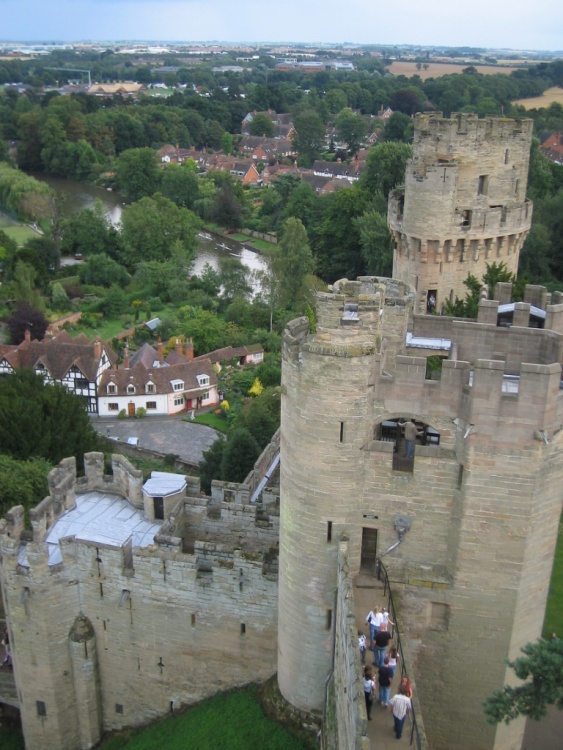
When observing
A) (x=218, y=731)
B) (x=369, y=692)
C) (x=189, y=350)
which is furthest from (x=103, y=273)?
(x=369, y=692)

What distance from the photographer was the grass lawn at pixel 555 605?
71.6ft

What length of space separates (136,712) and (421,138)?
22490mm

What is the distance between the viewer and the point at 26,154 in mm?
129625

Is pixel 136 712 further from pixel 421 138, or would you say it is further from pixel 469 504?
pixel 421 138

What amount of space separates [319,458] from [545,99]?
173317mm

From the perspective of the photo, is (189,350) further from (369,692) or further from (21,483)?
(369,692)

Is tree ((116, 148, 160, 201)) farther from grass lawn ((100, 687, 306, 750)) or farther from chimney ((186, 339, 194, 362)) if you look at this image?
grass lawn ((100, 687, 306, 750))

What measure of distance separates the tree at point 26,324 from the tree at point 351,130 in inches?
3477

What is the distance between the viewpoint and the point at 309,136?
131m

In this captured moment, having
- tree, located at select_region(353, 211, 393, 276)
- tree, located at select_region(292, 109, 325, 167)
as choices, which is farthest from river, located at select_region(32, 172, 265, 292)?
tree, located at select_region(292, 109, 325, 167)

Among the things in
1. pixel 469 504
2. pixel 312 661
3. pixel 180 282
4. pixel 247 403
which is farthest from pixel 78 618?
pixel 180 282

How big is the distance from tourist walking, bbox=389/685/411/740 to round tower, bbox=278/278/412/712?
10.1 ft

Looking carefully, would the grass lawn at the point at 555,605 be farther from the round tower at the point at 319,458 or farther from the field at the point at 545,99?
the field at the point at 545,99

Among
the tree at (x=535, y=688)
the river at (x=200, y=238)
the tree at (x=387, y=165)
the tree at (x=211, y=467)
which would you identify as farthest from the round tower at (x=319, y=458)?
the river at (x=200, y=238)
